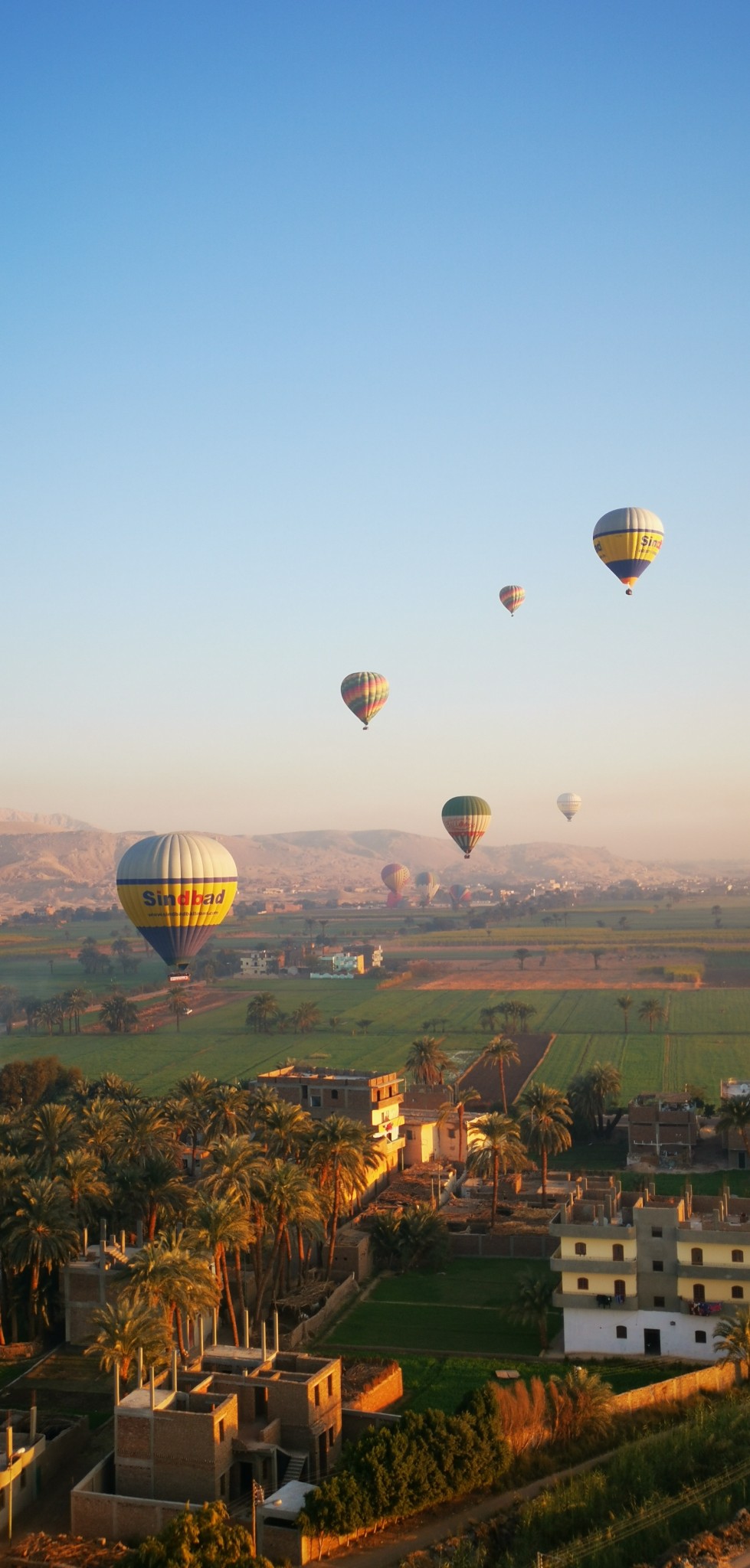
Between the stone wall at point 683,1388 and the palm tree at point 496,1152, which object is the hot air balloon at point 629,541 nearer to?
the palm tree at point 496,1152

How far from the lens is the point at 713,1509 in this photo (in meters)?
41.2

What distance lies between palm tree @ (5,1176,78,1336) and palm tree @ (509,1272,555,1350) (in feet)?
64.6

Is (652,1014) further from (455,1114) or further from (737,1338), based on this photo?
(737,1338)

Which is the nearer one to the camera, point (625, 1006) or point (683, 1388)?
point (683, 1388)

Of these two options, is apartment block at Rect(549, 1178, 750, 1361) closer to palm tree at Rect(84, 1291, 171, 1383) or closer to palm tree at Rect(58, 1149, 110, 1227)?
palm tree at Rect(84, 1291, 171, 1383)

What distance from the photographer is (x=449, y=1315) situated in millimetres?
59375

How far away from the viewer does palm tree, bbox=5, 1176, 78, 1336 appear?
181 ft

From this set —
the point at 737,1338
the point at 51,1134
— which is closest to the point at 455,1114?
the point at 51,1134

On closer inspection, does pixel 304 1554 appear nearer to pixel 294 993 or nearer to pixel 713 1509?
A: pixel 713 1509

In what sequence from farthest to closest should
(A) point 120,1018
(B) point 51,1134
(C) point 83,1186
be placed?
(A) point 120,1018
(B) point 51,1134
(C) point 83,1186

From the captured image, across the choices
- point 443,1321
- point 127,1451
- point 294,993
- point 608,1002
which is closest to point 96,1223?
point 443,1321

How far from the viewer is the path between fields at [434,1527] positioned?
3900 cm

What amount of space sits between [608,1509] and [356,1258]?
2559 cm

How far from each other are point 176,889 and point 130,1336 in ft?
122
